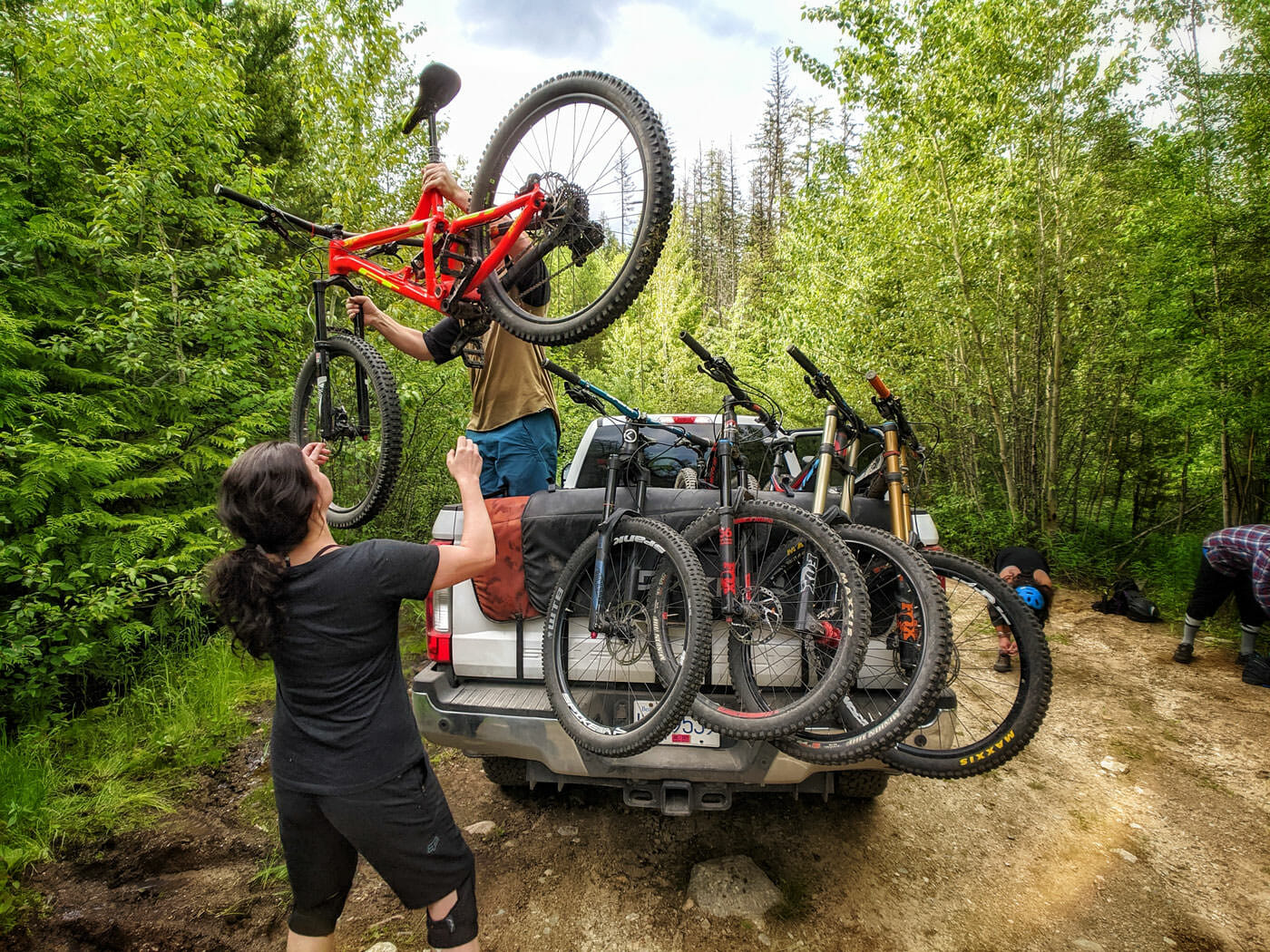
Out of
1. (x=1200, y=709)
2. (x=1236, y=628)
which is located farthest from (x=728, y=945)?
(x=1236, y=628)

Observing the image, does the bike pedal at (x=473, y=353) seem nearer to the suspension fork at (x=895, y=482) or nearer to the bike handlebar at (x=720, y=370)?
the bike handlebar at (x=720, y=370)

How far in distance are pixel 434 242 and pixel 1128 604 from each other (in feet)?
26.9

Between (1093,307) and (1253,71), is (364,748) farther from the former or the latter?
(1093,307)

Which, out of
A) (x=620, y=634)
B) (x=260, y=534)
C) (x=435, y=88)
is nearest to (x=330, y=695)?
(x=260, y=534)

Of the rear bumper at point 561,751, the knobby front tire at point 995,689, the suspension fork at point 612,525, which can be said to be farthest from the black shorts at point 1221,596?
the suspension fork at point 612,525

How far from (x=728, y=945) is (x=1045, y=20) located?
975cm

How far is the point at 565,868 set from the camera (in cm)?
256

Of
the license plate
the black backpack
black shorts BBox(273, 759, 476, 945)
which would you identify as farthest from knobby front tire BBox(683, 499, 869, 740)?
the black backpack

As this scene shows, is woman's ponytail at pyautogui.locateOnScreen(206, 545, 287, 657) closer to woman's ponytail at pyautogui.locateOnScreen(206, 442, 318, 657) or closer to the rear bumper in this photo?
woman's ponytail at pyautogui.locateOnScreen(206, 442, 318, 657)

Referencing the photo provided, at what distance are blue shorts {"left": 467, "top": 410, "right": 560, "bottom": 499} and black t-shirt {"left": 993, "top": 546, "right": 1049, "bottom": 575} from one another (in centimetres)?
474

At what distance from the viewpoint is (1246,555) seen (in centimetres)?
476

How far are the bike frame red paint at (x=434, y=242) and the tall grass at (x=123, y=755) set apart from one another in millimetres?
1742

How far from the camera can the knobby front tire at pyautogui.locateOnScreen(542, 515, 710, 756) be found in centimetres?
213

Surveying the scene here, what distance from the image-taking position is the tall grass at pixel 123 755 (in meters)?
2.71
